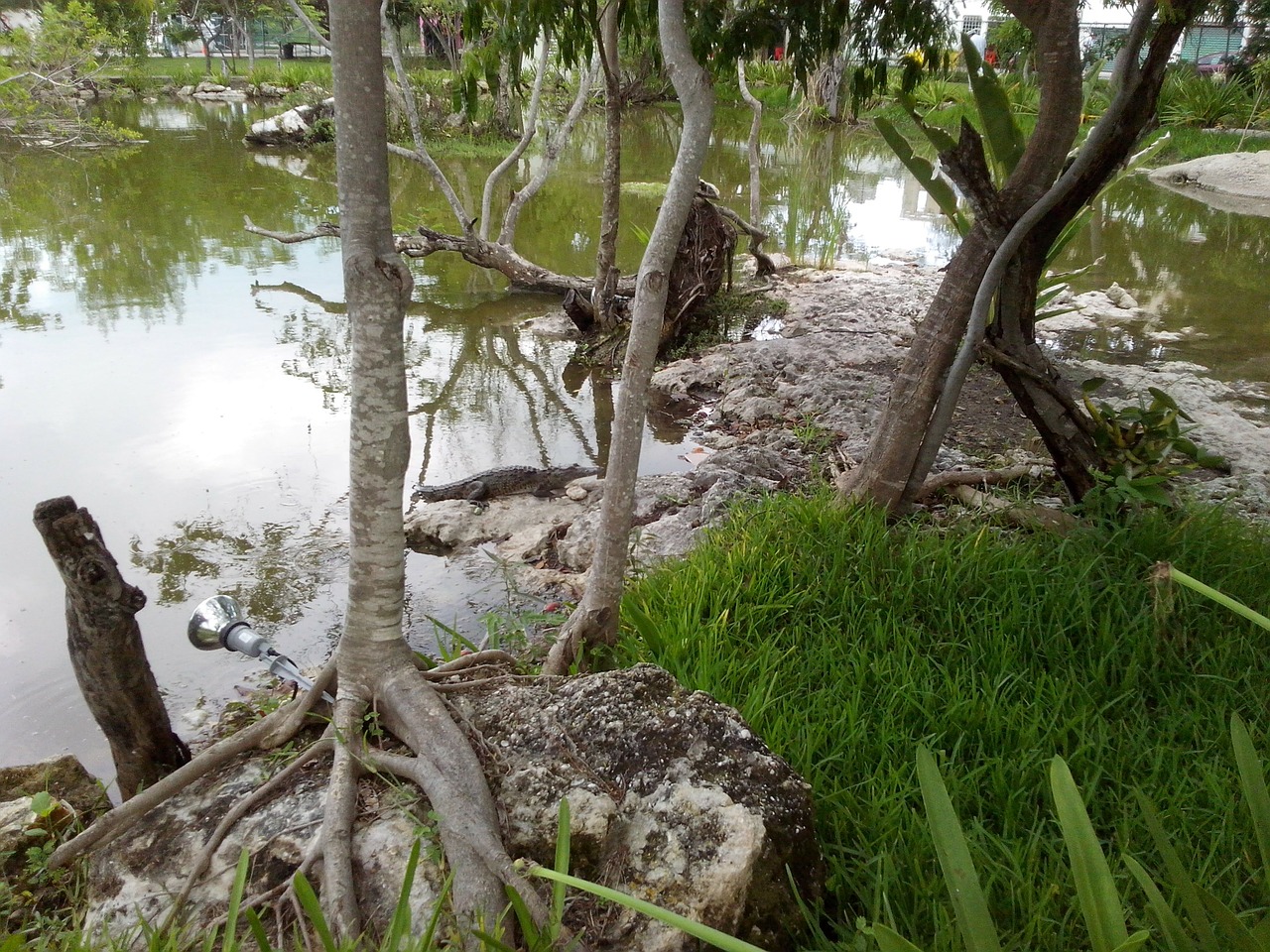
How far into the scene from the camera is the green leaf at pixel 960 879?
3.97 ft

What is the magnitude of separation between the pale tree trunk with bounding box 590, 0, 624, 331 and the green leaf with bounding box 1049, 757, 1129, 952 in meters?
4.06

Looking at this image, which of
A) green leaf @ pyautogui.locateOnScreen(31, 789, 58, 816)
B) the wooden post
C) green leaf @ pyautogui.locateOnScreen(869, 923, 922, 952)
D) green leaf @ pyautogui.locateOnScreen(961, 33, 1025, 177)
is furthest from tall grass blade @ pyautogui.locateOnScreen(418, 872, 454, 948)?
green leaf @ pyautogui.locateOnScreen(961, 33, 1025, 177)

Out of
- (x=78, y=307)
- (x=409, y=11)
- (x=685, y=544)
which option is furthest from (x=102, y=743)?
(x=409, y=11)

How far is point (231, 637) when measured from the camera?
2.37m

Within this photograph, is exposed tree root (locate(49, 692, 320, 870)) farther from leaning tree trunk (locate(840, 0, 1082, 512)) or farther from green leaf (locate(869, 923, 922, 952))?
leaning tree trunk (locate(840, 0, 1082, 512))

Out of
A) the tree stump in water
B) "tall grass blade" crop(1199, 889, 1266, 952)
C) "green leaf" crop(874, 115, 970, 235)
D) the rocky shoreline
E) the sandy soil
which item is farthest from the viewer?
the sandy soil

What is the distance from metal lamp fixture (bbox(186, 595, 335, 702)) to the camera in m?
2.30

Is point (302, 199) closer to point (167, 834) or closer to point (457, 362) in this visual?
point (457, 362)

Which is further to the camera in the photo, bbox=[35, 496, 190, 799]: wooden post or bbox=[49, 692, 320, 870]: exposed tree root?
bbox=[35, 496, 190, 799]: wooden post

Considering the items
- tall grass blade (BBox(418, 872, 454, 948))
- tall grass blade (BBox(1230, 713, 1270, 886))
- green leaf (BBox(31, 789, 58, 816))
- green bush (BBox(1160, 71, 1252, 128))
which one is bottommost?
green leaf (BBox(31, 789, 58, 816))

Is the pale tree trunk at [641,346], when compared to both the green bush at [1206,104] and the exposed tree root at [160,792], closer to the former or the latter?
the exposed tree root at [160,792]

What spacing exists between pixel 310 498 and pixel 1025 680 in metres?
3.39

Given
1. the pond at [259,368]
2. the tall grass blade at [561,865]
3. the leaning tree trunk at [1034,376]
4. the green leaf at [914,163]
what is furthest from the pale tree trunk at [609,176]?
the tall grass blade at [561,865]

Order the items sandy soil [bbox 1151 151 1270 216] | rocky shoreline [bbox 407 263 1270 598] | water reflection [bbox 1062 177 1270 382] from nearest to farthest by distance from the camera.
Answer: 1. rocky shoreline [bbox 407 263 1270 598]
2. water reflection [bbox 1062 177 1270 382]
3. sandy soil [bbox 1151 151 1270 216]
